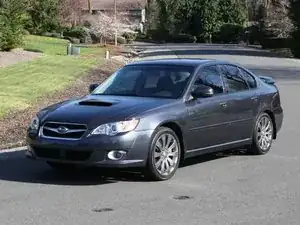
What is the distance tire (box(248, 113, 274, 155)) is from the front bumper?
2.54 meters

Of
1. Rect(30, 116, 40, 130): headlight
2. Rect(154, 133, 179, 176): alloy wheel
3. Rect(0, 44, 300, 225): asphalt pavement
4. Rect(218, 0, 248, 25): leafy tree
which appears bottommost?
Rect(218, 0, 248, 25): leafy tree

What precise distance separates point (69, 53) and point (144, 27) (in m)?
68.1

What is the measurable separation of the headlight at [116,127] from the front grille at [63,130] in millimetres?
178

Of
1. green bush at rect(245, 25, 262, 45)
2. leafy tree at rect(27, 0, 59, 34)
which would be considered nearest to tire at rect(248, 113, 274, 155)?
leafy tree at rect(27, 0, 59, 34)

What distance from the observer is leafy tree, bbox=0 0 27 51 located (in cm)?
3384

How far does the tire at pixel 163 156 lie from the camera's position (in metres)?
8.32

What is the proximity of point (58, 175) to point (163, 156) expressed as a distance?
1.40 meters

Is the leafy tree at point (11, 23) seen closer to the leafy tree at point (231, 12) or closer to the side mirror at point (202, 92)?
the side mirror at point (202, 92)

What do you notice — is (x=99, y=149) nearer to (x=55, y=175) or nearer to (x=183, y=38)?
(x=55, y=175)

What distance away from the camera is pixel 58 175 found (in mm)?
8812

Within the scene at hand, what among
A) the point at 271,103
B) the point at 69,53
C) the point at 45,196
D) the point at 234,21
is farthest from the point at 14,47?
the point at 234,21

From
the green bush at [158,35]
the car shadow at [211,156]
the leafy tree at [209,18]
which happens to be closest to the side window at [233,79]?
the car shadow at [211,156]

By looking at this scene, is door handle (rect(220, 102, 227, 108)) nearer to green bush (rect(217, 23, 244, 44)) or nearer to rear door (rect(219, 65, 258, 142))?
rear door (rect(219, 65, 258, 142))

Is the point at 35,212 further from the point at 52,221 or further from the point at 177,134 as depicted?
the point at 177,134
